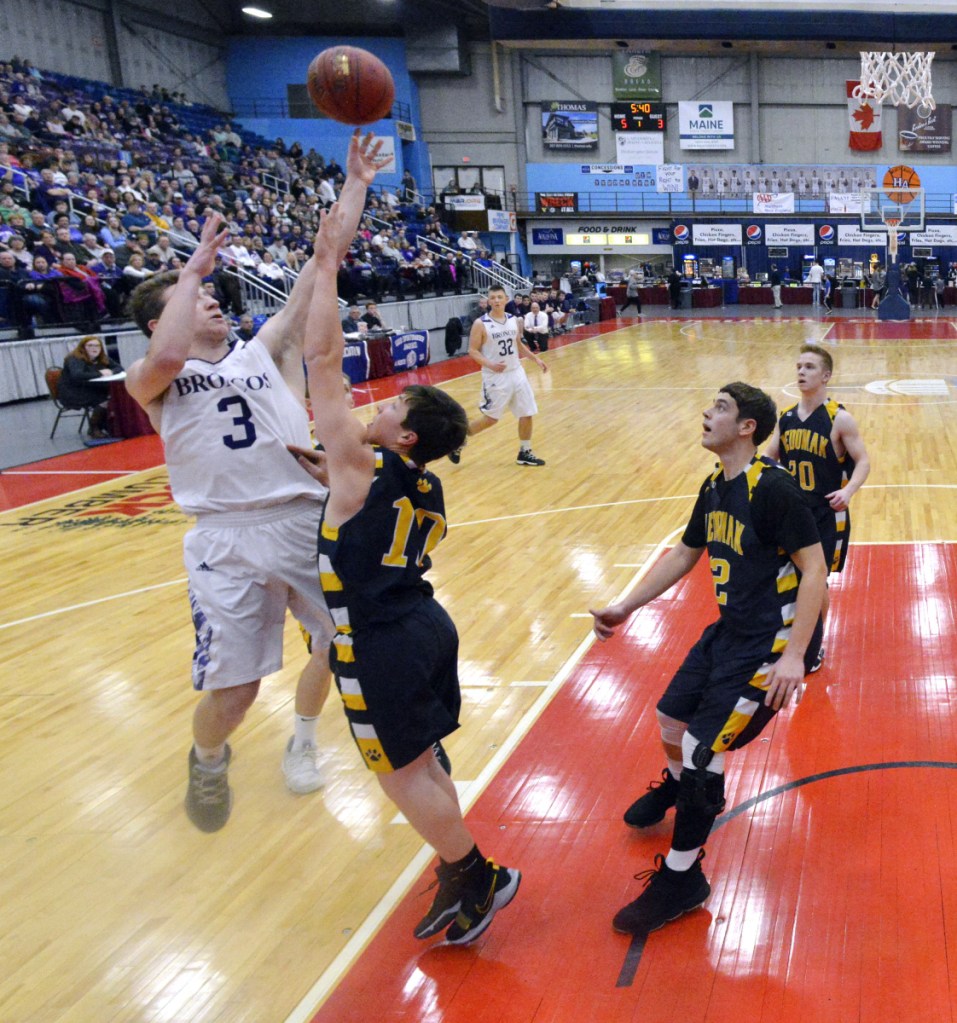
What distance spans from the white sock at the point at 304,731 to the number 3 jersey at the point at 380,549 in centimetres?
138

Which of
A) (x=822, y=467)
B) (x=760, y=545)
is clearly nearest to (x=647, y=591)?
(x=760, y=545)

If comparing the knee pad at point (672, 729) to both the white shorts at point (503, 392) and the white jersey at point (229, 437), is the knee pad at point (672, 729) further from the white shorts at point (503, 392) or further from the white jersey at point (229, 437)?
the white shorts at point (503, 392)

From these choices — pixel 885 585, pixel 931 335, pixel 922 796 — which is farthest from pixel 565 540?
pixel 931 335

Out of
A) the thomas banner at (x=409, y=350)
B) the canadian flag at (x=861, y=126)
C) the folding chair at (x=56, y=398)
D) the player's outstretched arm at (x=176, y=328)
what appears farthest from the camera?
the canadian flag at (x=861, y=126)

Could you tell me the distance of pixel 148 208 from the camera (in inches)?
790

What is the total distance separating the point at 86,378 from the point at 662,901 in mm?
11333

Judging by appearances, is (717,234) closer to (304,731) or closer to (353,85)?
(353,85)

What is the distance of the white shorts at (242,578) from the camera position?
3652mm

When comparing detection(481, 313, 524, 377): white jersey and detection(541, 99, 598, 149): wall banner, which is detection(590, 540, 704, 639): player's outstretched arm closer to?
detection(481, 313, 524, 377): white jersey

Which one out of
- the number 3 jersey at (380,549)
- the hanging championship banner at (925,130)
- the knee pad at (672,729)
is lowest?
the knee pad at (672,729)

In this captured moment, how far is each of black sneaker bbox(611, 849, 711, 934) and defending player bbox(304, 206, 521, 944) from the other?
619 millimetres

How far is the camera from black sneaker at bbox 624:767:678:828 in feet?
12.6

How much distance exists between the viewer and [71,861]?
153 inches

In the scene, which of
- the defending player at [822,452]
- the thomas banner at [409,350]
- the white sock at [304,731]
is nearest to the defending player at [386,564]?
the white sock at [304,731]
